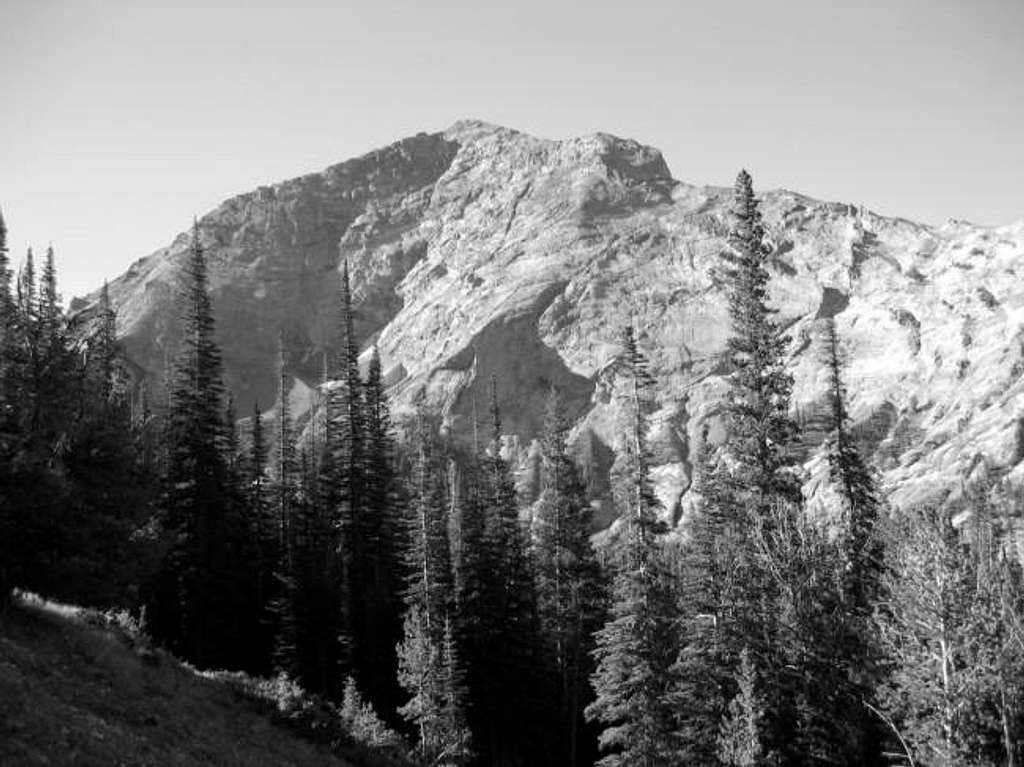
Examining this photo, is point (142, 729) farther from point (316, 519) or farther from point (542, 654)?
point (316, 519)

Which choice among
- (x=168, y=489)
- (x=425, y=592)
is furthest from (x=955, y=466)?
(x=168, y=489)

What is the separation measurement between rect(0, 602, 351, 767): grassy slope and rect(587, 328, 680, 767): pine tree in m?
11.7

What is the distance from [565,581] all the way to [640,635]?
62.7 feet

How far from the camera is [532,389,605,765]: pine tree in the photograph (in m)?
49.6

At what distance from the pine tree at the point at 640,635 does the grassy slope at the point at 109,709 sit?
38.2 feet

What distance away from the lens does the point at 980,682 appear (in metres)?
20.3

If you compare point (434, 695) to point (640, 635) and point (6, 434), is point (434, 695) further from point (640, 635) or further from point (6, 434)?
point (6, 434)

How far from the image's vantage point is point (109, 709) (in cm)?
1861

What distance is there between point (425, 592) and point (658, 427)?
507 feet

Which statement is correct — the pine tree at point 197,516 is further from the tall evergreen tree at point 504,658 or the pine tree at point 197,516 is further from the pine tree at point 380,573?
the tall evergreen tree at point 504,658

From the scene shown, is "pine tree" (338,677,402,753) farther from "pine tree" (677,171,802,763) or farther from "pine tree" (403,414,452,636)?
"pine tree" (403,414,452,636)

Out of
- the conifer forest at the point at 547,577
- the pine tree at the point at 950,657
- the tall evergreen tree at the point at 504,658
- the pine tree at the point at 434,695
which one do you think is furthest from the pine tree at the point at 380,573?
the pine tree at the point at 950,657

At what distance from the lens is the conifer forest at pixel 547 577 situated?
22.2m

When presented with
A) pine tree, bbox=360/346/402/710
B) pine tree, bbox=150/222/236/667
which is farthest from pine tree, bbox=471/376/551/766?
pine tree, bbox=150/222/236/667
